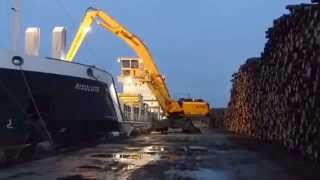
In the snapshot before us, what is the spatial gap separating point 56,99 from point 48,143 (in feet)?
6.64

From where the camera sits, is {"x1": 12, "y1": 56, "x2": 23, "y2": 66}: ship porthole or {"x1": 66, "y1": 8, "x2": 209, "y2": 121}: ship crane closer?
{"x1": 12, "y1": 56, "x2": 23, "y2": 66}: ship porthole

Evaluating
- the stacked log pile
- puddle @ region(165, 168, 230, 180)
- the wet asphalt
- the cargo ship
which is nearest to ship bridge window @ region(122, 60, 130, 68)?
the stacked log pile

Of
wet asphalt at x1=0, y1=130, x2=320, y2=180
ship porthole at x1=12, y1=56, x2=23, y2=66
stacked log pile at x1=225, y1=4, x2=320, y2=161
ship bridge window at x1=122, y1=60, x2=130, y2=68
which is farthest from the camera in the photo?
ship bridge window at x1=122, y1=60, x2=130, y2=68

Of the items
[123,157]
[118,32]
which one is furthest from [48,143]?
[118,32]

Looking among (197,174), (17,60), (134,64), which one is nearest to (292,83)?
(197,174)

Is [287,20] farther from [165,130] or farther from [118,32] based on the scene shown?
[165,130]

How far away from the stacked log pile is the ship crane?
422 inches

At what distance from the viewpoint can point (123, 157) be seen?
49.6 ft

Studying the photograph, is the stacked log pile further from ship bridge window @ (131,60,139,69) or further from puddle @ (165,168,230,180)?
ship bridge window @ (131,60,139,69)

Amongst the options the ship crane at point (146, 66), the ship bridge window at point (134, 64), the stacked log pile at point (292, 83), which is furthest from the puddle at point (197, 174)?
the ship bridge window at point (134, 64)

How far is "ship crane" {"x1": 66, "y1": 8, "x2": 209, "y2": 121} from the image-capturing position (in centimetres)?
3209

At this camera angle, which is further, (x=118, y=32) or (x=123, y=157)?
(x=118, y=32)

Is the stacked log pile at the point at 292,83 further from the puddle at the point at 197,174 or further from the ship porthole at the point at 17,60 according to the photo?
the ship porthole at the point at 17,60

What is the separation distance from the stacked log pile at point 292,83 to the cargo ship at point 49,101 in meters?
5.79
